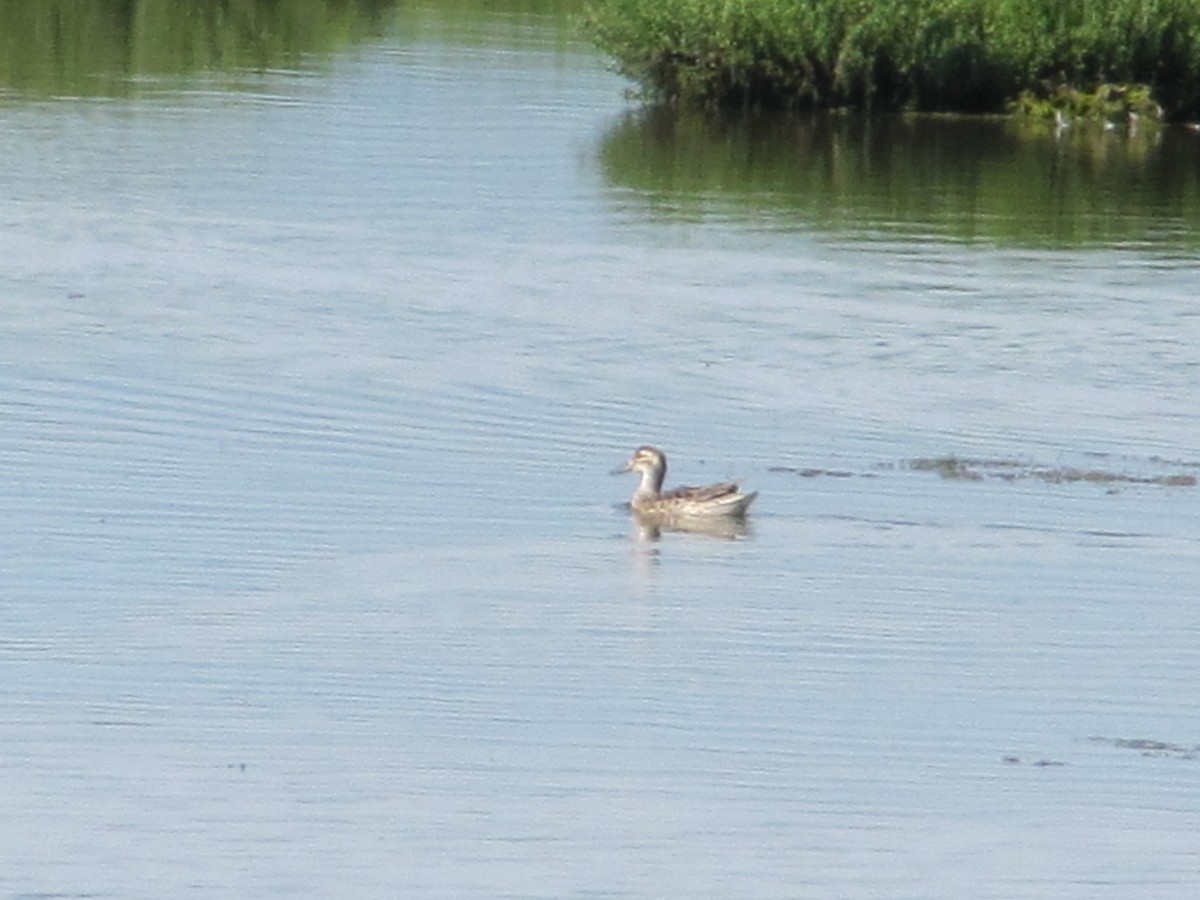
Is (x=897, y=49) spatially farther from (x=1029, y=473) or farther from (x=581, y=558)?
(x=581, y=558)

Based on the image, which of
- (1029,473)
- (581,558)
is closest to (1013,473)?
(1029,473)

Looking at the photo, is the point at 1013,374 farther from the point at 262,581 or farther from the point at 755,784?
the point at 755,784

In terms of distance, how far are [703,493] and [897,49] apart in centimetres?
2646

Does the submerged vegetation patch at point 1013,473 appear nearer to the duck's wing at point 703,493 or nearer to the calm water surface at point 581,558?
the calm water surface at point 581,558

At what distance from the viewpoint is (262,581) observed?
39.8ft

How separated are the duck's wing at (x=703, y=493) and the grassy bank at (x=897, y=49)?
24.9 meters

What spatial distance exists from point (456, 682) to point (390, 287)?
1068cm

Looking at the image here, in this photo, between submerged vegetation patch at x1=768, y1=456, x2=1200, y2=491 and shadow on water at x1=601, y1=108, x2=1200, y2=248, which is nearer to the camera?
submerged vegetation patch at x1=768, y1=456, x2=1200, y2=491

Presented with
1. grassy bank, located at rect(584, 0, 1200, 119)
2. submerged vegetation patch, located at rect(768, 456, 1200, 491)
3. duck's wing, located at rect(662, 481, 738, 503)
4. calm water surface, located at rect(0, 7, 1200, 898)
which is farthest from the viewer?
grassy bank, located at rect(584, 0, 1200, 119)

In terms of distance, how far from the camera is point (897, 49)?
39438 mm

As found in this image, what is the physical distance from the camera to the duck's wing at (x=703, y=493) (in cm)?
1364

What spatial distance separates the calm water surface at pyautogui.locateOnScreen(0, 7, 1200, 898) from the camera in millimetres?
9008

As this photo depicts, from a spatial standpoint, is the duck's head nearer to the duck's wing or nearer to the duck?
the duck

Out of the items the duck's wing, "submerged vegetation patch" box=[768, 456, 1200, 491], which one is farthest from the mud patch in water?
"submerged vegetation patch" box=[768, 456, 1200, 491]
